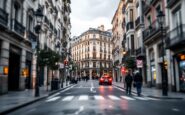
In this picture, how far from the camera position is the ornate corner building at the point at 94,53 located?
4094 inches

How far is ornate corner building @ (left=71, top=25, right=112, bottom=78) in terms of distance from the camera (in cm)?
10400

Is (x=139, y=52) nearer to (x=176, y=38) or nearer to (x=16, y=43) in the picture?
(x=176, y=38)

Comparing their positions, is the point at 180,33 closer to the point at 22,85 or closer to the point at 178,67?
the point at 178,67

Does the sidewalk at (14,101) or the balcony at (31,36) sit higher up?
the balcony at (31,36)

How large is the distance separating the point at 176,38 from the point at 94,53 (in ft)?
282

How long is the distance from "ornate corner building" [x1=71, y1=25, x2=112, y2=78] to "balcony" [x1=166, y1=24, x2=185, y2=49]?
272ft

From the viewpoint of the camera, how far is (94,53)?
345 feet

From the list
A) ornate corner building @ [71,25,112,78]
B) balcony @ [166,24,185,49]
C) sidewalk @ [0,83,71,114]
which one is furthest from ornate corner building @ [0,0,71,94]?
ornate corner building @ [71,25,112,78]

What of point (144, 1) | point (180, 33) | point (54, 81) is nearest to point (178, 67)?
point (180, 33)

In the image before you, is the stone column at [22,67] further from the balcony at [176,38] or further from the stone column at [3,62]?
the balcony at [176,38]

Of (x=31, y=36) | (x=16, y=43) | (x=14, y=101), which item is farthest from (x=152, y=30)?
(x=14, y=101)

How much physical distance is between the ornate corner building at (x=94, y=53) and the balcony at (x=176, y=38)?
82.9 m

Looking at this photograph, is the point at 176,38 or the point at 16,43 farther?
the point at 16,43

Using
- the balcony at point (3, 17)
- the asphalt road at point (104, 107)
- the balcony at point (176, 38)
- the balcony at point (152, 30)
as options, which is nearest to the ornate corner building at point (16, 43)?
the balcony at point (3, 17)
